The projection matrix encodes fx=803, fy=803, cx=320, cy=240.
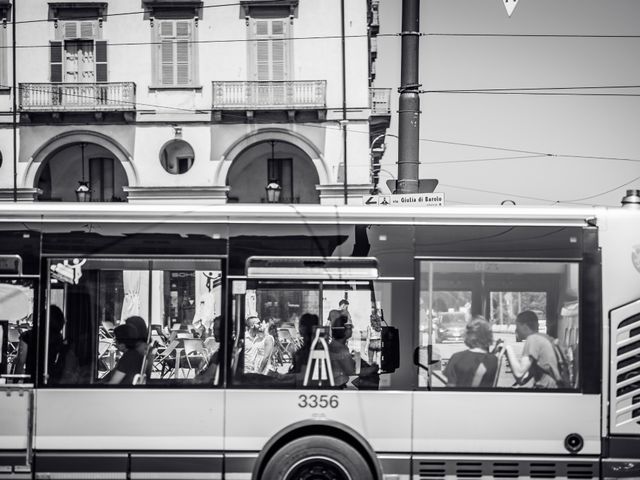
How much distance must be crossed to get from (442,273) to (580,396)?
1501mm

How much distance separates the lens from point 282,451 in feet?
21.5

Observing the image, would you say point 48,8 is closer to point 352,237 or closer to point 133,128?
point 133,128

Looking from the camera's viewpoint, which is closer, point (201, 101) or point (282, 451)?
point (282, 451)

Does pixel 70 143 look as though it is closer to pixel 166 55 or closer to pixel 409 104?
pixel 166 55

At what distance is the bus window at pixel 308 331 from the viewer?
664 centimetres

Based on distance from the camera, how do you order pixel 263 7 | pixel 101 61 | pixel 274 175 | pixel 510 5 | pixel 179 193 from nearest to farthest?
pixel 510 5 → pixel 179 193 → pixel 101 61 → pixel 263 7 → pixel 274 175

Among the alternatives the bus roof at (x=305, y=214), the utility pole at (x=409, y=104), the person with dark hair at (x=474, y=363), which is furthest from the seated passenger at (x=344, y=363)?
the utility pole at (x=409, y=104)

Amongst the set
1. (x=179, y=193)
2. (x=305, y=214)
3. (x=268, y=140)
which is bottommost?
(x=305, y=214)

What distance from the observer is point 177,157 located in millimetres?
27281

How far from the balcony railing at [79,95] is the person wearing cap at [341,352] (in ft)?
69.3

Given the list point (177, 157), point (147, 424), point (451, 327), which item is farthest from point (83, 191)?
point (451, 327)

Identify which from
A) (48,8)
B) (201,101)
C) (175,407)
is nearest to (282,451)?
(175,407)

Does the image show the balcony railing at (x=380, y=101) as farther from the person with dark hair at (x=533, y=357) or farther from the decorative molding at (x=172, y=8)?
the person with dark hair at (x=533, y=357)

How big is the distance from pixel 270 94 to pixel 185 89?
9.46 ft
